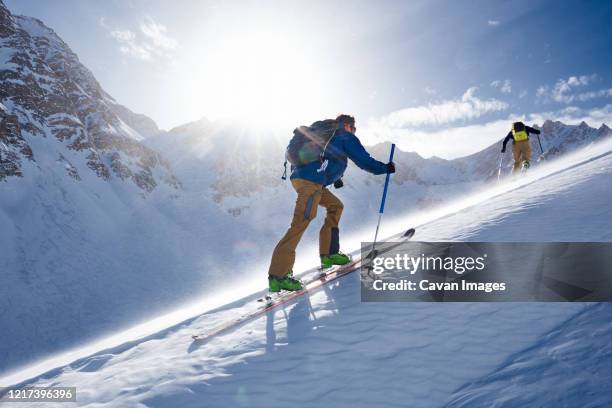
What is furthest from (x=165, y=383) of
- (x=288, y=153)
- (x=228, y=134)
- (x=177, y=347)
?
(x=228, y=134)

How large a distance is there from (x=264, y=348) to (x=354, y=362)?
3.51ft

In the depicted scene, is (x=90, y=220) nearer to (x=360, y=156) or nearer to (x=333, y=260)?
(x=333, y=260)

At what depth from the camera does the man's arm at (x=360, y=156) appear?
5.59 metres

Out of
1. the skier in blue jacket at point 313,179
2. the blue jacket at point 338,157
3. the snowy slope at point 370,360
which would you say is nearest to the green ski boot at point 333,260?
the skier in blue jacket at point 313,179

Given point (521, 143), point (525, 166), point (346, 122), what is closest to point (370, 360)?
point (346, 122)

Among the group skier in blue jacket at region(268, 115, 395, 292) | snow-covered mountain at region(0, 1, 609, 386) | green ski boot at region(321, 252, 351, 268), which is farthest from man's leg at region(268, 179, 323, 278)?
snow-covered mountain at region(0, 1, 609, 386)

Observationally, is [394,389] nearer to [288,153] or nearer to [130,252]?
[288,153]

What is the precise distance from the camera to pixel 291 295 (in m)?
5.43

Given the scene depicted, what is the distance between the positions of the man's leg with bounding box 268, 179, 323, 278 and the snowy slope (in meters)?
0.70

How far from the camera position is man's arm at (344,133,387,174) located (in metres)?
5.59

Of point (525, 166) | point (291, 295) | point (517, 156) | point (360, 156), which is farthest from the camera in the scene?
point (517, 156)

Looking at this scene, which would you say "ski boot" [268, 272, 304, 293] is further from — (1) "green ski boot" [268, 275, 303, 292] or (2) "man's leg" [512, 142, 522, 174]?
(2) "man's leg" [512, 142, 522, 174]

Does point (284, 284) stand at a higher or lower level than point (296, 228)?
lower

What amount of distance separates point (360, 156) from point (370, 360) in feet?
10.6
